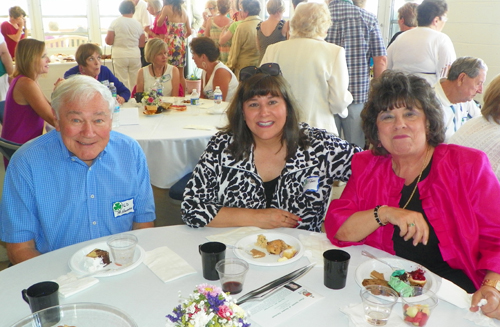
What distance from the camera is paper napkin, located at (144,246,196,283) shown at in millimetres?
1344

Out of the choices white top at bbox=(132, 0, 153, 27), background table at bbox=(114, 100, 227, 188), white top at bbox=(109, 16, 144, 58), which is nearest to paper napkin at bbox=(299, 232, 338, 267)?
background table at bbox=(114, 100, 227, 188)

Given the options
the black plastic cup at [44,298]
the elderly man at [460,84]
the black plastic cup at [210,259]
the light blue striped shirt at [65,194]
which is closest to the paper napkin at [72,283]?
the black plastic cup at [44,298]

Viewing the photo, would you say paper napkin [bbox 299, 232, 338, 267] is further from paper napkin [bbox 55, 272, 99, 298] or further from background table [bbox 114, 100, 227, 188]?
background table [bbox 114, 100, 227, 188]

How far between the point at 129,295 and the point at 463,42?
5.40m

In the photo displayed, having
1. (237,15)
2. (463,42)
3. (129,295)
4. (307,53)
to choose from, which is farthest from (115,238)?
(237,15)

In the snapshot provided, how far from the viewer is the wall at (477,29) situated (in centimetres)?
495

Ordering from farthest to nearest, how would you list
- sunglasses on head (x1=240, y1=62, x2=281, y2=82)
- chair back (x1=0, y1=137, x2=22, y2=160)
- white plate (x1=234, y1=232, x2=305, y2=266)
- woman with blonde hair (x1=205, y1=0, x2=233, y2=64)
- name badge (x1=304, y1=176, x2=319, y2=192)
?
woman with blonde hair (x1=205, y1=0, x2=233, y2=64) → chair back (x1=0, y1=137, x2=22, y2=160) → sunglasses on head (x1=240, y1=62, x2=281, y2=82) → name badge (x1=304, y1=176, x2=319, y2=192) → white plate (x1=234, y1=232, x2=305, y2=266)

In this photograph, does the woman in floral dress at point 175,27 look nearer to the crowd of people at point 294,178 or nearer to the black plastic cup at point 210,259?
the crowd of people at point 294,178

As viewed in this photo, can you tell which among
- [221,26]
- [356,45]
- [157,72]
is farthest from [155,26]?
[356,45]

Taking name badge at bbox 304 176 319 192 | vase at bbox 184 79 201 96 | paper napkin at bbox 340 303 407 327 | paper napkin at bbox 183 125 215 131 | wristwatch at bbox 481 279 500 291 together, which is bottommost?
wristwatch at bbox 481 279 500 291

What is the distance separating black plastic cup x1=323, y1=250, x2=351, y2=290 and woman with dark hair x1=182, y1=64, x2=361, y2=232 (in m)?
0.56

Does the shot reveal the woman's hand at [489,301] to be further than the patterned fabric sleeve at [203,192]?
No

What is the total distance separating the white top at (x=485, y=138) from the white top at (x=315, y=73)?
1356 mm

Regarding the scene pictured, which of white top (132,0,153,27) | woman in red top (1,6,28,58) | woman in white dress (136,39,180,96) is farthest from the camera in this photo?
white top (132,0,153,27)
